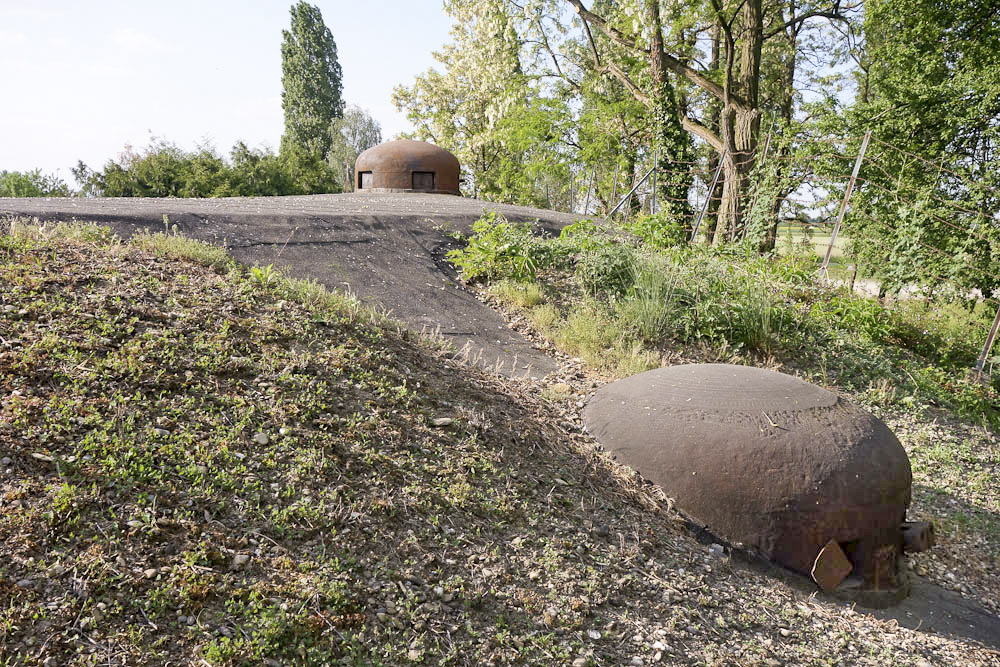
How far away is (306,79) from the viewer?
36.1 meters

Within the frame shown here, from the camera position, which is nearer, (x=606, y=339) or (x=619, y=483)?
(x=619, y=483)

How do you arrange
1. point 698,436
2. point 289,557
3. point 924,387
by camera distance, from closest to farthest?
point 289,557 → point 698,436 → point 924,387

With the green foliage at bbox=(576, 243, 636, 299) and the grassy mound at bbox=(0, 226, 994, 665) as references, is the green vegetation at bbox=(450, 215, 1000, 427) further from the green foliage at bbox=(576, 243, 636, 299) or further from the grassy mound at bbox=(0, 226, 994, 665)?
the grassy mound at bbox=(0, 226, 994, 665)

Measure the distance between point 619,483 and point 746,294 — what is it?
4090 mm

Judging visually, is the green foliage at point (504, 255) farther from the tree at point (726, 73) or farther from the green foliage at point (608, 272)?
the tree at point (726, 73)

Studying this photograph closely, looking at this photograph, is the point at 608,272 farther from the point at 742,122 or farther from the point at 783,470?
the point at 742,122

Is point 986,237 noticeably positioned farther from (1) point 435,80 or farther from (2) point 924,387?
(1) point 435,80

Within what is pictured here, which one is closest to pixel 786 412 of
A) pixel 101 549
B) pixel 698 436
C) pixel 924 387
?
pixel 698 436

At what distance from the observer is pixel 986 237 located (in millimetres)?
8641

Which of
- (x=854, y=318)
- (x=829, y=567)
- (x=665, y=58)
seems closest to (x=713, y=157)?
(x=665, y=58)

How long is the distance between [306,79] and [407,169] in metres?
24.5

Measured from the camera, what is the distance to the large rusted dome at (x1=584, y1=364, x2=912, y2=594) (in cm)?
374

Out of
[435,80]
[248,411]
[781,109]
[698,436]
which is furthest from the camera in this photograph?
[435,80]

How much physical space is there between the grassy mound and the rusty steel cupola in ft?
37.1
